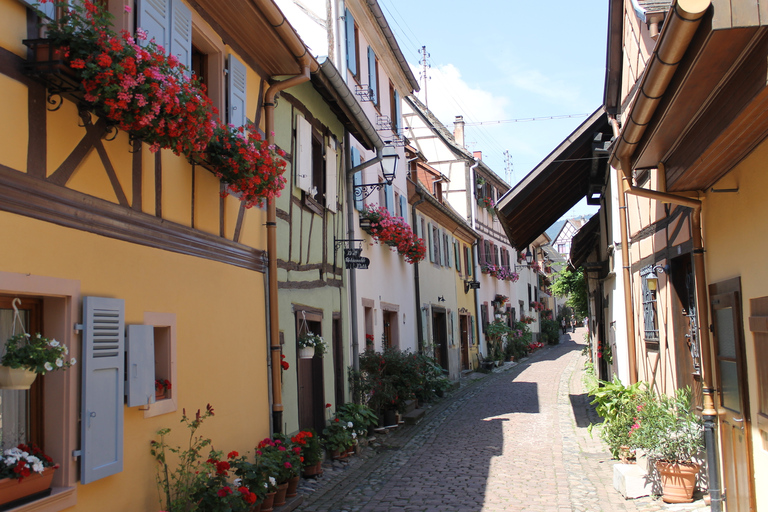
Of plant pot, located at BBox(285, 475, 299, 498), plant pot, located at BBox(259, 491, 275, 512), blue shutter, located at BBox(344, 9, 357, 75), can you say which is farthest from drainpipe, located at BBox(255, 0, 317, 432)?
blue shutter, located at BBox(344, 9, 357, 75)

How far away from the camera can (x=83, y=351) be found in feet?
14.0

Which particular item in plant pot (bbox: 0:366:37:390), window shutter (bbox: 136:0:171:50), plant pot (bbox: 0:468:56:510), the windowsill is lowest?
the windowsill

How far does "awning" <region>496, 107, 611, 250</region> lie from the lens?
1004 cm

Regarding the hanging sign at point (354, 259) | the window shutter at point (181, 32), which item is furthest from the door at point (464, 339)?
the window shutter at point (181, 32)

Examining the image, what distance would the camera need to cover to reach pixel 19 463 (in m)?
3.64

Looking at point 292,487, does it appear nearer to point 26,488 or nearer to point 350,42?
point 26,488

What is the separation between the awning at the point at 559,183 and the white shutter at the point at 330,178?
2380 mm

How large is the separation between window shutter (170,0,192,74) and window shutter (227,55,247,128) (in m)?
0.96

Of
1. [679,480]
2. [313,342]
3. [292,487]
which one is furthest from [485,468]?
[679,480]

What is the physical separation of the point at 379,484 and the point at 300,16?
7.39 meters

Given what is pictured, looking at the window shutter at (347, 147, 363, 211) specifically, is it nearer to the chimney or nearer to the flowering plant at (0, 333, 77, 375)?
the flowering plant at (0, 333, 77, 375)

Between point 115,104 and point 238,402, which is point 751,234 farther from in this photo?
point 238,402

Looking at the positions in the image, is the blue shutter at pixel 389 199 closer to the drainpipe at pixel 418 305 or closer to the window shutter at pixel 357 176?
the window shutter at pixel 357 176

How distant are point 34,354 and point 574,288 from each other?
53.1 feet
